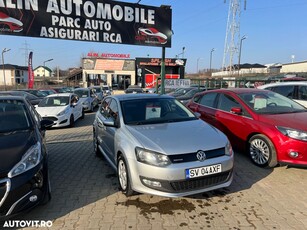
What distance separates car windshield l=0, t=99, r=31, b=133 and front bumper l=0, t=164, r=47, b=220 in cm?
114

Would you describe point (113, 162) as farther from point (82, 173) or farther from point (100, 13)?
point (100, 13)

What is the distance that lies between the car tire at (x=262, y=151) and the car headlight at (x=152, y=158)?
2438mm

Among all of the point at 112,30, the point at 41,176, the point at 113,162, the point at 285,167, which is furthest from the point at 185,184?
the point at 112,30

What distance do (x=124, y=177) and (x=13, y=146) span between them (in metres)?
1.56

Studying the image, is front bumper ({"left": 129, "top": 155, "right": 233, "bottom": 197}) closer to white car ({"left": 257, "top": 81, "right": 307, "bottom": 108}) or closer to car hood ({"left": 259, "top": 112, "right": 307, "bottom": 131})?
car hood ({"left": 259, "top": 112, "right": 307, "bottom": 131})

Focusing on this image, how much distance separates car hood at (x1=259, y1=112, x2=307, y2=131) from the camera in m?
4.60

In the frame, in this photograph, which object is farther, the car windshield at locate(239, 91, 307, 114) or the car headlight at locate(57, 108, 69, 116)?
the car headlight at locate(57, 108, 69, 116)

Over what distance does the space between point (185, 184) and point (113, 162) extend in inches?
60.8

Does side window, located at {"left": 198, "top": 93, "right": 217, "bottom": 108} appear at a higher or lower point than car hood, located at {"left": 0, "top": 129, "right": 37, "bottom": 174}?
higher

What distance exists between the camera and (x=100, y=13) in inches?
405

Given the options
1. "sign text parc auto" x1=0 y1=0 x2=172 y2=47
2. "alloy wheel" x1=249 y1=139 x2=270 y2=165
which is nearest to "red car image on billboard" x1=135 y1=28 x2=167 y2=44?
"sign text parc auto" x1=0 y1=0 x2=172 y2=47

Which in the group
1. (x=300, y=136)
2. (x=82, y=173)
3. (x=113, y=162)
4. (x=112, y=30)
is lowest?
(x=82, y=173)

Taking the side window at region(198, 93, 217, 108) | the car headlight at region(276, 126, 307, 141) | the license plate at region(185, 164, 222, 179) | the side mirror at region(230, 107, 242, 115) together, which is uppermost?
the side window at region(198, 93, 217, 108)

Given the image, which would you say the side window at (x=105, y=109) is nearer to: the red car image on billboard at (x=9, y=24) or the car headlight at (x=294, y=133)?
the car headlight at (x=294, y=133)
